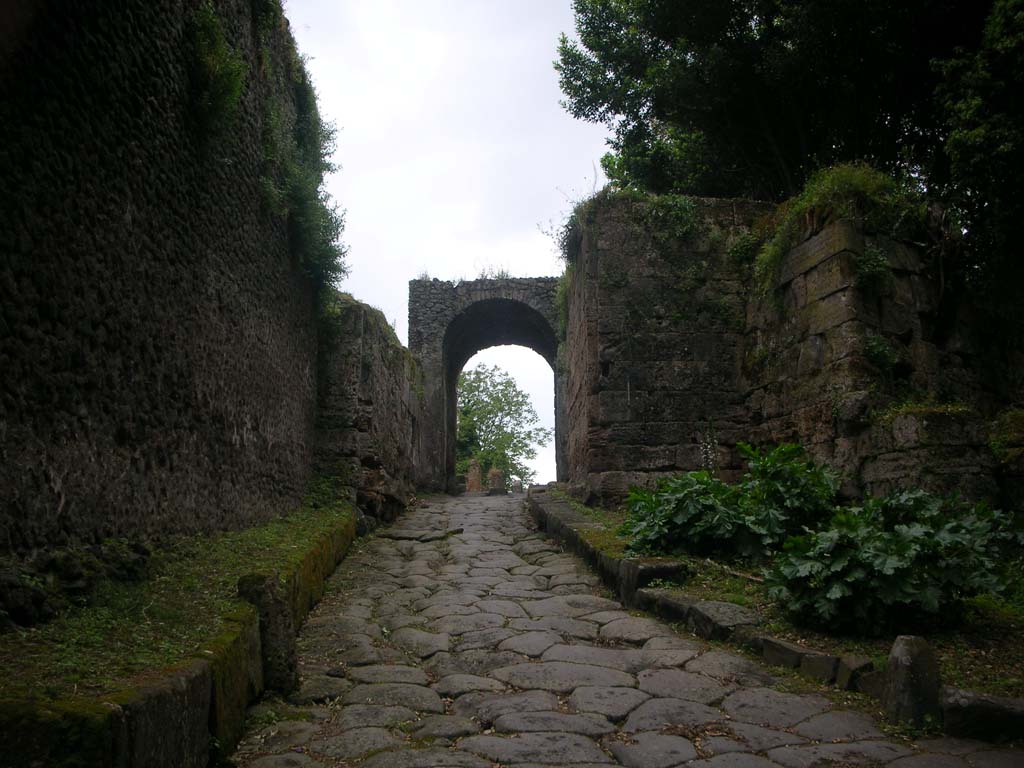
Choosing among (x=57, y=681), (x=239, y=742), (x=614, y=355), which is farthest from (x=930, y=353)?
(x=57, y=681)

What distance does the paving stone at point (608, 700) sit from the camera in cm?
328

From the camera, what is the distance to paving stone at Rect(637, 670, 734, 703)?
3.46 meters

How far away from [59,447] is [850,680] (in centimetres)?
371

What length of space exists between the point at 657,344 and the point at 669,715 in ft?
20.3

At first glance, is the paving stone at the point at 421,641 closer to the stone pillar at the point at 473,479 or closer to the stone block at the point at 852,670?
the stone block at the point at 852,670

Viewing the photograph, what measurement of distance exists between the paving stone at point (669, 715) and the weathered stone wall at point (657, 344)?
5.26 m

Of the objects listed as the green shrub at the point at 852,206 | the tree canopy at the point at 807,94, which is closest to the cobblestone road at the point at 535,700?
the green shrub at the point at 852,206

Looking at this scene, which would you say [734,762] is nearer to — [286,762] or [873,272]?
[286,762]

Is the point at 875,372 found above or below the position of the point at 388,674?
above

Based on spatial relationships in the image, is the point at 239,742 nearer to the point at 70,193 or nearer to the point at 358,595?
the point at 70,193

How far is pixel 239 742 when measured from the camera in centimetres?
289

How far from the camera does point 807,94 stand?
34.6 ft

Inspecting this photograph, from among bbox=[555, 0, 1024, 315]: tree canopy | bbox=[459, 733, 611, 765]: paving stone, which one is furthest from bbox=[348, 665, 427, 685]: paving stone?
bbox=[555, 0, 1024, 315]: tree canopy

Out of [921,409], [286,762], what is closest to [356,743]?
[286,762]
